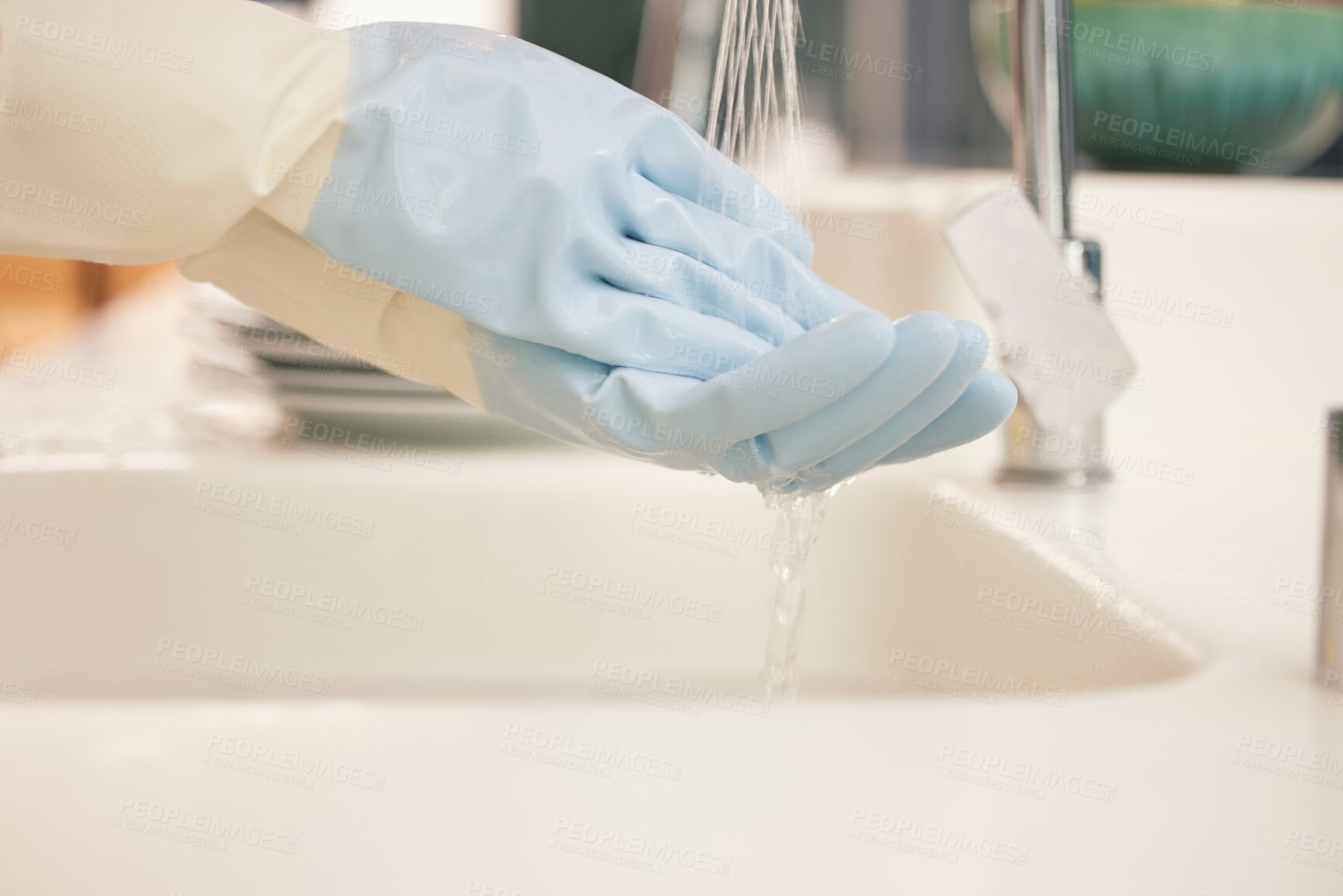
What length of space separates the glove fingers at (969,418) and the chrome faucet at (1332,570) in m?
0.11

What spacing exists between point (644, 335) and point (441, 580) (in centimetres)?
36

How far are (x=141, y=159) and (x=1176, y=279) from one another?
739 millimetres

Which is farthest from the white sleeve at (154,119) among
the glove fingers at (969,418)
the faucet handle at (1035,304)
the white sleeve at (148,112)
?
the faucet handle at (1035,304)

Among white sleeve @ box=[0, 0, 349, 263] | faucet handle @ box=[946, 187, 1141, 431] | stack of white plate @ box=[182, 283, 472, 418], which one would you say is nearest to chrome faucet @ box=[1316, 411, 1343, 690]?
faucet handle @ box=[946, 187, 1141, 431]

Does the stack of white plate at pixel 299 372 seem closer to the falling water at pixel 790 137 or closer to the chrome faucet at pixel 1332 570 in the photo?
the falling water at pixel 790 137

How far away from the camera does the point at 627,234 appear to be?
382 mm

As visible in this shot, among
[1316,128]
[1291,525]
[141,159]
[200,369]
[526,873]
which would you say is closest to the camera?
[526,873]

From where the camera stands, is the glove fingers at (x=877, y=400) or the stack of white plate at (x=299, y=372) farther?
the stack of white plate at (x=299, y=372)

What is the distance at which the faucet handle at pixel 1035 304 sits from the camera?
57 centimetres

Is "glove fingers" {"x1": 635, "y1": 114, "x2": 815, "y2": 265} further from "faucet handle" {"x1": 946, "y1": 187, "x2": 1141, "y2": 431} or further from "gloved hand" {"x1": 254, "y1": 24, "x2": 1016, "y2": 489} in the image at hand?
"faucet handle" {"x1": 946, "y1": 187, "x2": 1141, "y2": 431}

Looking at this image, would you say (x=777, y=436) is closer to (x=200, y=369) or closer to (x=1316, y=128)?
(x=200, y=369)

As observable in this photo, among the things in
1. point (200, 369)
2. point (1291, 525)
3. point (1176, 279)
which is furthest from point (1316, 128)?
point (200, 369)

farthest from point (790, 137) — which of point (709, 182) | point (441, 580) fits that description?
point (441, 580)

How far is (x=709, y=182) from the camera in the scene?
0.40 m
